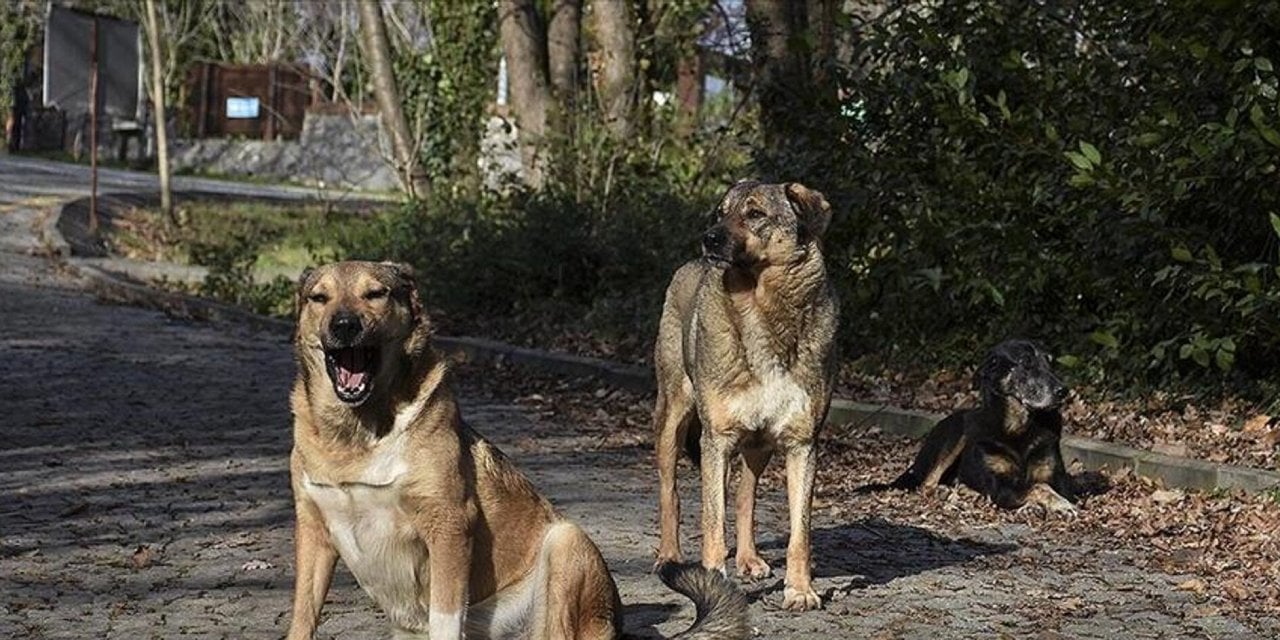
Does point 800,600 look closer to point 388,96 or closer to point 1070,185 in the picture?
point 1070,185

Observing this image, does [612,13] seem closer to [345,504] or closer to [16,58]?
[345,504]

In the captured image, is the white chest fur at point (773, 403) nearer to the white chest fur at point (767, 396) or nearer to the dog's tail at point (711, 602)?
the white chest fur at point (767, 396)

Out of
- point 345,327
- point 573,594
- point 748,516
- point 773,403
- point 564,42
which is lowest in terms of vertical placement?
point 748,516

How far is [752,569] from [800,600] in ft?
1.81

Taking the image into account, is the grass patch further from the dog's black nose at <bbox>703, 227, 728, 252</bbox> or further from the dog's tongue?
the dog's tongue

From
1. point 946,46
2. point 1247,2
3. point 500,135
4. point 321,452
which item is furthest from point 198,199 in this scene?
point 321,452

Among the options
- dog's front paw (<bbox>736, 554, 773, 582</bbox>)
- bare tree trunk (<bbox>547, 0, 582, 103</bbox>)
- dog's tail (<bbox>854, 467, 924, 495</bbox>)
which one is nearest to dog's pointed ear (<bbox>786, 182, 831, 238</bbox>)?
dog's front paw (<bbox>736, 554, 773, 582</bbox>)

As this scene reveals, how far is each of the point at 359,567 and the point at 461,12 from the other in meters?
26.4

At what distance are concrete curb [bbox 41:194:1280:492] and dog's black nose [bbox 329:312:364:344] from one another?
234 inches

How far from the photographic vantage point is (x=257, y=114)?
6644cm

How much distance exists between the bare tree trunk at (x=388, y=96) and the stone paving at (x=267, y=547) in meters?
11.8

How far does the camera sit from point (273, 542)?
940cm

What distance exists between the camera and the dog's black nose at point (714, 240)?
8172mm

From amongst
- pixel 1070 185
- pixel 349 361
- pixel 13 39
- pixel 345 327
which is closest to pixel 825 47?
pixel 1070 185
